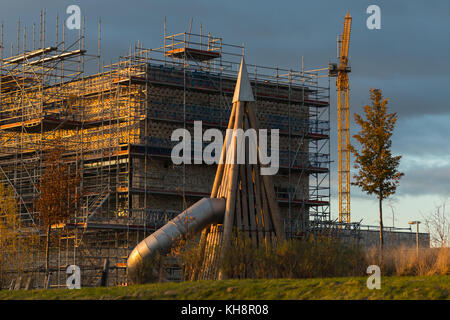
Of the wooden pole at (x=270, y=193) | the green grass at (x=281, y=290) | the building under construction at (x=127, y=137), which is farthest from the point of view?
the building under construction at (x=127, y=137)

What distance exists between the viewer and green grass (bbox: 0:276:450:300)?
1892 cm

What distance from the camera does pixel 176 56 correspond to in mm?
56719

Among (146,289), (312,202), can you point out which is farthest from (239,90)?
(312,202)

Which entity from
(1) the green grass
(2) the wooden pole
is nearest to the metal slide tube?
(2) the wooden pole

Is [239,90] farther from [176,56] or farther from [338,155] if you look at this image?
[338,155]

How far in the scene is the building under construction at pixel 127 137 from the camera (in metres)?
51.5

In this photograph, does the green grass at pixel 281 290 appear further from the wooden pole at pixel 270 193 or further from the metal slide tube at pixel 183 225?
the wooden pole at pixel 270 193

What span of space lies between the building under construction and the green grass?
2669 cm

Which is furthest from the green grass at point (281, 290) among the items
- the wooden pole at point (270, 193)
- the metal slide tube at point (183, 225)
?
the wooden pole at point (270, 193)

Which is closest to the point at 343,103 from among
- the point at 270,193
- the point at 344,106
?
the point at 344,106

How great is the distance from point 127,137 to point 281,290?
3448 centimetres

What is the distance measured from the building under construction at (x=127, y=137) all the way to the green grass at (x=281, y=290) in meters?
26.7

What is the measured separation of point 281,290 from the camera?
1992 centimetres
